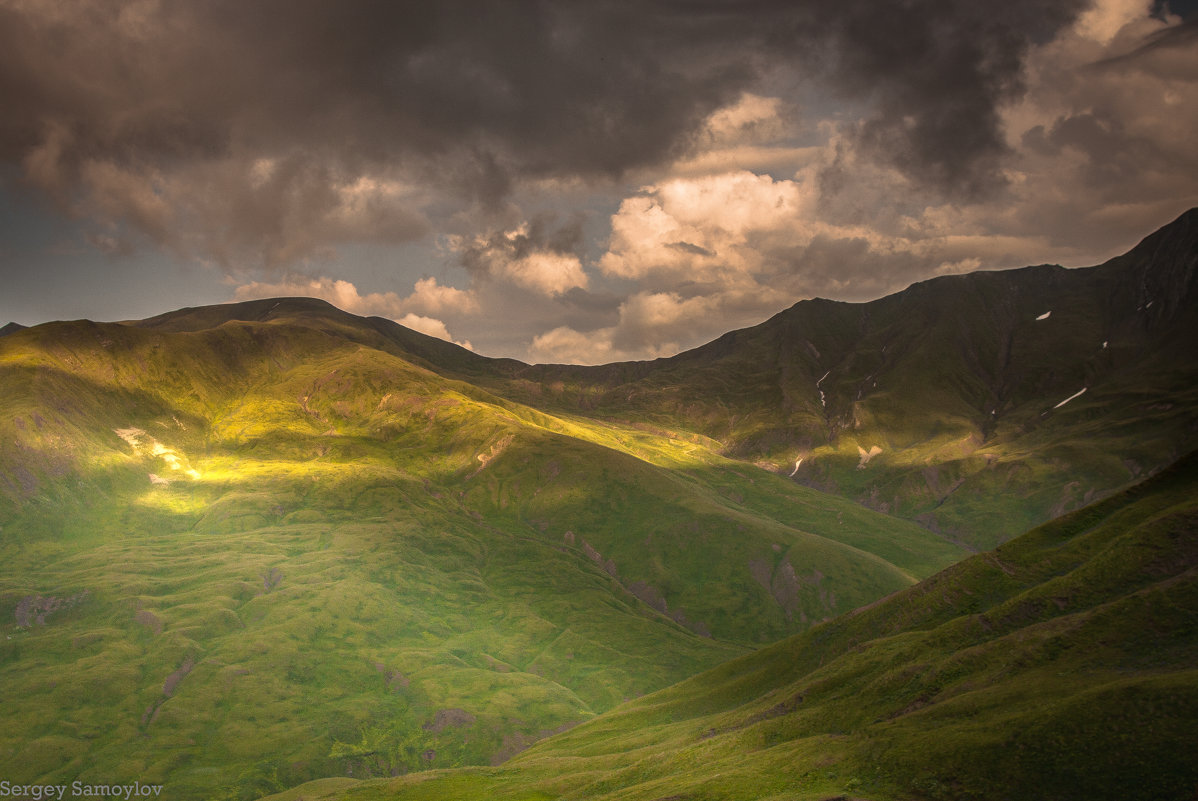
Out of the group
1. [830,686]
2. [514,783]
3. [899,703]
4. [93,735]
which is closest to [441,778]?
[514,783]

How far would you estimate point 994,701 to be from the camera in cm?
5894

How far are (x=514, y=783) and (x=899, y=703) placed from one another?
66.0 metres

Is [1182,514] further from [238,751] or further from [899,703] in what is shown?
[238,751]

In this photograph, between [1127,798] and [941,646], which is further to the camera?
[941,646]

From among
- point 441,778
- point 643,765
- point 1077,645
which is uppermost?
point 1077,645

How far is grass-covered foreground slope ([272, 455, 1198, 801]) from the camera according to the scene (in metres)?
47.9

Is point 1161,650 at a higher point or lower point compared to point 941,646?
higher

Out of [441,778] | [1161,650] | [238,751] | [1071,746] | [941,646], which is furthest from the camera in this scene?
[238,751]

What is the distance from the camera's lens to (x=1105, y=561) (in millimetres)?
73500

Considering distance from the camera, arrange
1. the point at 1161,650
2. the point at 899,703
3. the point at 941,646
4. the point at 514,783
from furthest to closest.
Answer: the point at 514,783 < the point at 941,646 < the point at 899,703 < the point at 1161,650

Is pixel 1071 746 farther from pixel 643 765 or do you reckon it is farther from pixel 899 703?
pixel 643 765

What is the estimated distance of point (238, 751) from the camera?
19650 cm

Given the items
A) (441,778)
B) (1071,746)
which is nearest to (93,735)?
(441,778)

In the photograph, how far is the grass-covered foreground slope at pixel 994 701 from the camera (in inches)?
1887
